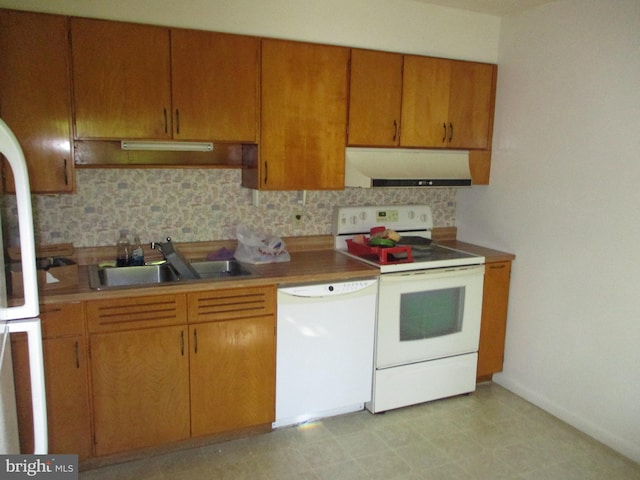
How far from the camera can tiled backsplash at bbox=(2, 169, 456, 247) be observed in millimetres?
2688

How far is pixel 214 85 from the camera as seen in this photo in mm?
2582

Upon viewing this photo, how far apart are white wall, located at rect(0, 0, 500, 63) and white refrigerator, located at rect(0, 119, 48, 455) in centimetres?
139

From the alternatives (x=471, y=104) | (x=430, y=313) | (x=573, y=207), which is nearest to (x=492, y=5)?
(x=471, y=104)

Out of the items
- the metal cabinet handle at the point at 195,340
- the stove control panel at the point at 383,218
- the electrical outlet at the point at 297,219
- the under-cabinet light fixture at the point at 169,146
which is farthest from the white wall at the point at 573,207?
the metal cabinet handle at the point at 195,340

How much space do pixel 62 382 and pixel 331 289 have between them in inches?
54.4

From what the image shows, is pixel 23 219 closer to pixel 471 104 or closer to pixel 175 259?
pixel 175 259

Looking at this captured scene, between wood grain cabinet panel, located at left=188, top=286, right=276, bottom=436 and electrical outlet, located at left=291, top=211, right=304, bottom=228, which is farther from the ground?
electrical outlet, located at left=291, top=211, right=304, bottom=228

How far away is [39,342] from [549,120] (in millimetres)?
2861

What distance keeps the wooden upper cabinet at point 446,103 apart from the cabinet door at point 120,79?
146 cm

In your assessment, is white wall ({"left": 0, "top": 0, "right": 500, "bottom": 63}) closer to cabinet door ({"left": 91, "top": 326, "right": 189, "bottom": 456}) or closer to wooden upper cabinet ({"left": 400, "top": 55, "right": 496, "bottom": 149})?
wooden upper cabinet ({"left": 400, "top": 55, "right": 496, "bottom": 149})

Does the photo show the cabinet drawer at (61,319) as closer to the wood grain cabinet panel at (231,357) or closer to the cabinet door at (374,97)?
the wood grain cabinet panel at (231,357)

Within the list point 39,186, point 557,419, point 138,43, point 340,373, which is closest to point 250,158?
point 138,43

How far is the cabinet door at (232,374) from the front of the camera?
2.49m

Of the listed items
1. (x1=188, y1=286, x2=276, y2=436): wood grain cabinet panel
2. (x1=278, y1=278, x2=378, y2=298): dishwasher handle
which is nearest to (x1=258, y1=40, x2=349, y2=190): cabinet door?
(x1=278, y1=278, x2=378, y2=298): dishwasher handle
